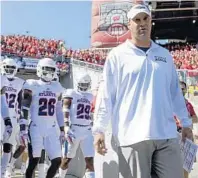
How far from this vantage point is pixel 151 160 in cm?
303

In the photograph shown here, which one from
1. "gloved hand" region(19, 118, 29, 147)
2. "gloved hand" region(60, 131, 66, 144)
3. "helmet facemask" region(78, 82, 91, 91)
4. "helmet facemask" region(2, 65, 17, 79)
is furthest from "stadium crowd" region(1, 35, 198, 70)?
"gloved hand" region(19, 118, 29, 147)

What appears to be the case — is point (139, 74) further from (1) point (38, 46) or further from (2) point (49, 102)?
(1) point (38, 46)

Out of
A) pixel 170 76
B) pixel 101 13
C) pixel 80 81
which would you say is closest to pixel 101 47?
pixel 101 13

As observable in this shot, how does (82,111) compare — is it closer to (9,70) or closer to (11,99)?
(11,99)

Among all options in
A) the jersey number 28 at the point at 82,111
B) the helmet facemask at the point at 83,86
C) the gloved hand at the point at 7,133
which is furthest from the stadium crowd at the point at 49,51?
the gloved hand at the point at 7,133

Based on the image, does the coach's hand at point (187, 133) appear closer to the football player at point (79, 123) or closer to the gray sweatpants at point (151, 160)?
the gray sweatpants at point (151, 160)

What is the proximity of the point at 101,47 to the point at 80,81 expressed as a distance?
28.8 m

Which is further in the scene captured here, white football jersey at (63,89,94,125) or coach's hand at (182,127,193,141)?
white football jersey at (63,89,94,125)

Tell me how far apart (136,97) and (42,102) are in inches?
124

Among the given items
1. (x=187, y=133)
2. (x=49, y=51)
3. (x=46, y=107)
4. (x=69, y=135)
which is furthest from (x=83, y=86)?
(x=49, y=51)

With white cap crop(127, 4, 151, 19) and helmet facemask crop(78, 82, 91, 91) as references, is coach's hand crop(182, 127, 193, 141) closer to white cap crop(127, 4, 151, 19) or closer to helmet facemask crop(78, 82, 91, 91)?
white cap crop(127, 4, 151, 19)

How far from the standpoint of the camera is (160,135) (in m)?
2.98

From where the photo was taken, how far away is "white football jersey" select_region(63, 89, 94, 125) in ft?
22.6

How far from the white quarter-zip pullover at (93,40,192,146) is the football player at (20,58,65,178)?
2.80 metres
